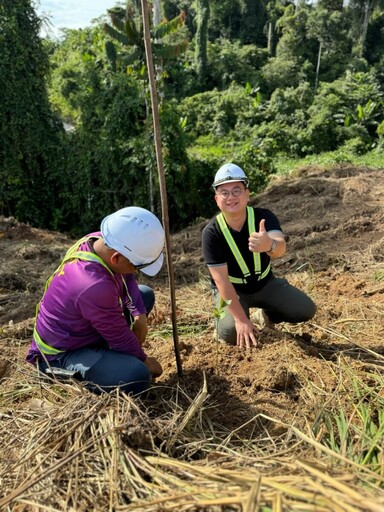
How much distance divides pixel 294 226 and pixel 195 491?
219 inches

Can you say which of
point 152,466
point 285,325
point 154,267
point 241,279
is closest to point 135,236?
point 154,267

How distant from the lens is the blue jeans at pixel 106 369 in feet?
7.41

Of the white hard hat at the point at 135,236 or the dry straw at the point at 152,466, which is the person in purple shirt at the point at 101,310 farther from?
the dry straw at the point at 152,466

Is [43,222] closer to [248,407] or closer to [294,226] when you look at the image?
[294,226]

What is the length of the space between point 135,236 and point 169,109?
9.19 meters

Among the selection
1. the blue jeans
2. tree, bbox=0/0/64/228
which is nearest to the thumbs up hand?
the blue jeans

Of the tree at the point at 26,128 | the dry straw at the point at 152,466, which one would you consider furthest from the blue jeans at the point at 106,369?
the tree at the point at 26,128

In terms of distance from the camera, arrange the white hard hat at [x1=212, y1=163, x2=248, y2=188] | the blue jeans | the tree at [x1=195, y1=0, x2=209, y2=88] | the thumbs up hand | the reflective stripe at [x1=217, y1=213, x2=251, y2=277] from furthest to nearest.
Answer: the tree at [x1=195, y1=0, x2=209, y2=88] → the reflective stripe at [x1=217, y1=213, x2=251, y2=277] → the white hard hat at [x1=212, y1=163, x2=248, y2=188] → the thumbs up hand → the blue jeans

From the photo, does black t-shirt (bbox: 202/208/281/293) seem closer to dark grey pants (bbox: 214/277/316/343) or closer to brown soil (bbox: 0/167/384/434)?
dark grey pants (bbox: 214/277/316/343)

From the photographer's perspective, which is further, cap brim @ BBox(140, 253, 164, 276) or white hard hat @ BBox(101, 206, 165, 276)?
cap brim @ BBox(140, 253, 164, 276)

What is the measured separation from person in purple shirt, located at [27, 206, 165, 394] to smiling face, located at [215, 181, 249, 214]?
69 cm

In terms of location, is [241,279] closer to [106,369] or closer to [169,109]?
[106,369]

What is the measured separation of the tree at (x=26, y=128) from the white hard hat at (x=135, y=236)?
9.36 meters

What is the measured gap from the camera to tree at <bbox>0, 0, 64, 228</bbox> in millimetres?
9922
